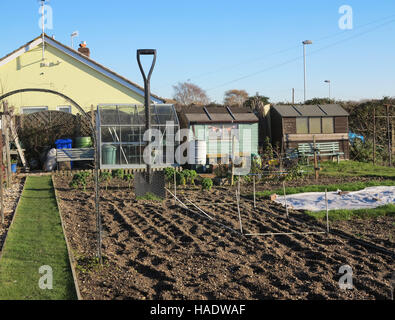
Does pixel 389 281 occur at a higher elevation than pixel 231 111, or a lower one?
lower

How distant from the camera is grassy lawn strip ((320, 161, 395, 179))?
51.2 ft

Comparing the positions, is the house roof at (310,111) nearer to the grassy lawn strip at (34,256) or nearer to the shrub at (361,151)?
the shrub at (361,151)

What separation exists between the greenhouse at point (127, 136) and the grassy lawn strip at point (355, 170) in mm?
5407

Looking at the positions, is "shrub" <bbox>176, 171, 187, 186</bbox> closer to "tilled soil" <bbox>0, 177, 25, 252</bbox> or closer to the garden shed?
the garden shed

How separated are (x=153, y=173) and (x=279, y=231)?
8.48 ft

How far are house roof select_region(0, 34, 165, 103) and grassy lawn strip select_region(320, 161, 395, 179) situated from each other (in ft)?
25.6

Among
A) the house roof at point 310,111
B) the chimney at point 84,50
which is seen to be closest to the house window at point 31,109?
the chimney at point 84,50

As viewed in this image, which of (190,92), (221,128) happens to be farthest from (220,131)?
(190,92)

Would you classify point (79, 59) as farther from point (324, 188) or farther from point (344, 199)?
point (344, 199)

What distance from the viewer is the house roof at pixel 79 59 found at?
68.8 feet
